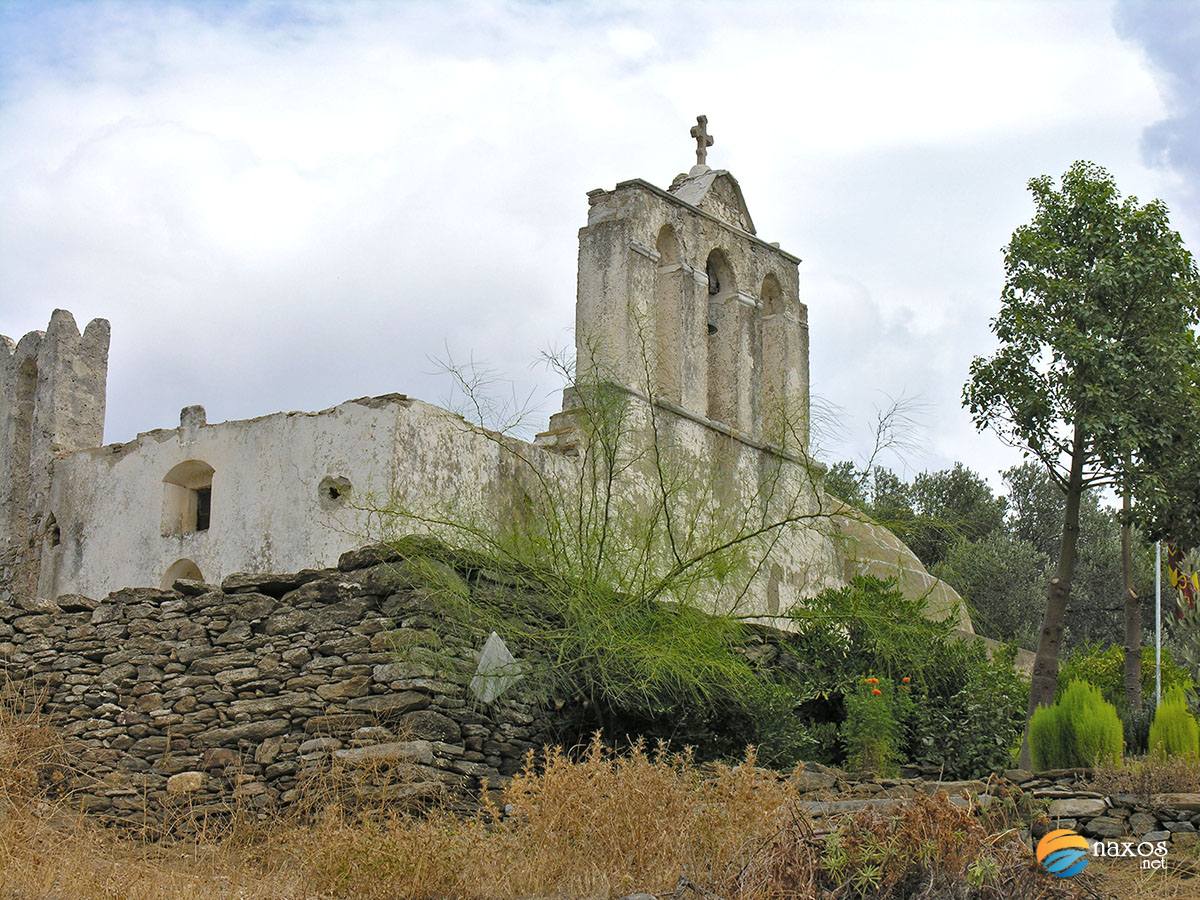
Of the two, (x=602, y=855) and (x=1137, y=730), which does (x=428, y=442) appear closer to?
(x=602, y=855)

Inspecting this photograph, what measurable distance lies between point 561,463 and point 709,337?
398cm

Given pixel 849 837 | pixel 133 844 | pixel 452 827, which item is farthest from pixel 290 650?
pixel 849 837

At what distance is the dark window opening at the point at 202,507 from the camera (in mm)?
16781

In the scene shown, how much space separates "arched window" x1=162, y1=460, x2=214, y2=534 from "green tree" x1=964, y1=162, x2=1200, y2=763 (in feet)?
27.0

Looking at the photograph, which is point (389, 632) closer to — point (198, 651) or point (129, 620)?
point (198, 651)

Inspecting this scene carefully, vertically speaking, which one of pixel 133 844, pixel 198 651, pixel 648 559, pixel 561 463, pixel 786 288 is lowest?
pixel 133 844

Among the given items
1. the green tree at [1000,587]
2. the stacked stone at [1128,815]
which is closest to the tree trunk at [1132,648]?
the stacked stone at [1128,815]

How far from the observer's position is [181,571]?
1639 centimetres

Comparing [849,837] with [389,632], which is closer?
[849,837]

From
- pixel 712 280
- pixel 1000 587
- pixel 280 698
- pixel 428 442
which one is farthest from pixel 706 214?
pixel 1000 587

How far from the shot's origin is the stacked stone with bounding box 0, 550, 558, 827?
11.0 meters

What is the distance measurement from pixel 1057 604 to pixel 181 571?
906 centimetres

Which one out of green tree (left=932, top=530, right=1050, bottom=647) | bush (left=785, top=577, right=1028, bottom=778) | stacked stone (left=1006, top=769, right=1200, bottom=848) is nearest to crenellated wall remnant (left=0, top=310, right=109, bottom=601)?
bush (left=785, top=577, right=1028, bottom=778)

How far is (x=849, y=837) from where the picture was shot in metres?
7.93
